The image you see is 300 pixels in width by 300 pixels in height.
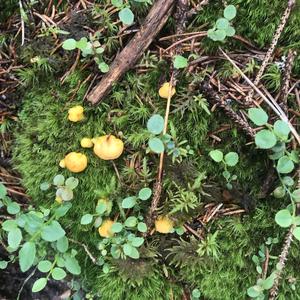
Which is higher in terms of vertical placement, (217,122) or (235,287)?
(217,122)

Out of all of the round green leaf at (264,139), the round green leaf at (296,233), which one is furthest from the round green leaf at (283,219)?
the round green leaf at (264,139)

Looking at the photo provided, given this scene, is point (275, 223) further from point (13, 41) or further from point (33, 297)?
point (13, 41)

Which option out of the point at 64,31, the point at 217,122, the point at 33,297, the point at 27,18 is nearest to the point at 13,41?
the point at 27,18

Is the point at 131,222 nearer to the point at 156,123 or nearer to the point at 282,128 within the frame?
the point at 156,123

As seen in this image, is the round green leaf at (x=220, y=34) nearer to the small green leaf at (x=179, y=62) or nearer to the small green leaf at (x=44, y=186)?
the small green leaf at (x=179, y=62)

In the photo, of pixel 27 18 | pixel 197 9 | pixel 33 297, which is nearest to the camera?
pixel 197 9

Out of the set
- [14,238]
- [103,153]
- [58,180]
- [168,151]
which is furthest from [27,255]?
[168,151]

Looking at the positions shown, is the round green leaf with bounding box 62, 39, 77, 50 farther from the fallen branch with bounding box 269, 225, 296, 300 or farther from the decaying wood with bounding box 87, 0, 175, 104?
the fallen branch with bounding box 269, 225, 296, 300
